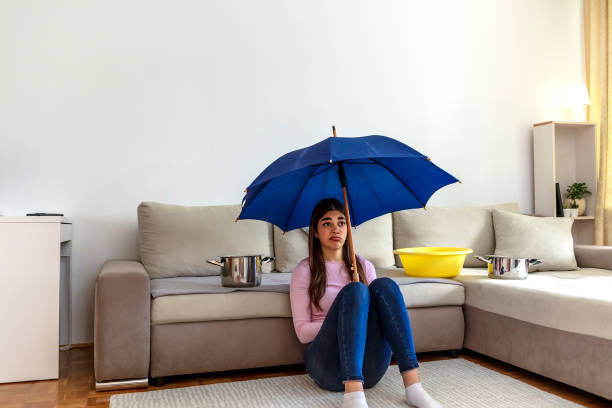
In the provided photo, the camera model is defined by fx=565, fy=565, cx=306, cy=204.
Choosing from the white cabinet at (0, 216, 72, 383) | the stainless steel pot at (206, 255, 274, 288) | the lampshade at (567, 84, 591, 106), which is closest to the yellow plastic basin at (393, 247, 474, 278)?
the stainless steel pot at (206, 255, 274, 288)

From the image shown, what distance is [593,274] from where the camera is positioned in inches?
122

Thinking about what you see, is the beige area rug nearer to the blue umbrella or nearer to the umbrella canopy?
the blue umbrella

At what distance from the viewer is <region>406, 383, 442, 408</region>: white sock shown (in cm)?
202

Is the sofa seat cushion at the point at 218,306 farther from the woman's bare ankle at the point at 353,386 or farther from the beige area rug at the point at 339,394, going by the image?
the woman's bare ankle at the point at 353,386

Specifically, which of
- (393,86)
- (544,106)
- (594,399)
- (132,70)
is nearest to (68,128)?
(132,70)

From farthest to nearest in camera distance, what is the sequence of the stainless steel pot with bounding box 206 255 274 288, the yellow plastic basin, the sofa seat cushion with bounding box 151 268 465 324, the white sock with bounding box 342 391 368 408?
the yellow plastic basin, the stainless steel pot with bounding box 206 255 274 288, the sofa seat cushion with bounding box 151 268 465 324, the white sock with bounding box 342 391 368 408

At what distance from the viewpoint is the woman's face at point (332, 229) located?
231cm

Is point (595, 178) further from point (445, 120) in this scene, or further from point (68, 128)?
point (68, 128)

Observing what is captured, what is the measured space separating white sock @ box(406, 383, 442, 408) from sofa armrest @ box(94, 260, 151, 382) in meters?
1.11

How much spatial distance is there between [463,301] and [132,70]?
2.31 metres

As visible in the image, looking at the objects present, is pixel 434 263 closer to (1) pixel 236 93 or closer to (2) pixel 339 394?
(2) pixel 339 394

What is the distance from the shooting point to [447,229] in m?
3.51

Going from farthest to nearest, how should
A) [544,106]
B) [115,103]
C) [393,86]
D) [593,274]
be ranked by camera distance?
[544,106] < [393,86] < [115,103] < [593,274]

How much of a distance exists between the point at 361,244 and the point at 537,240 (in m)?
1.05
